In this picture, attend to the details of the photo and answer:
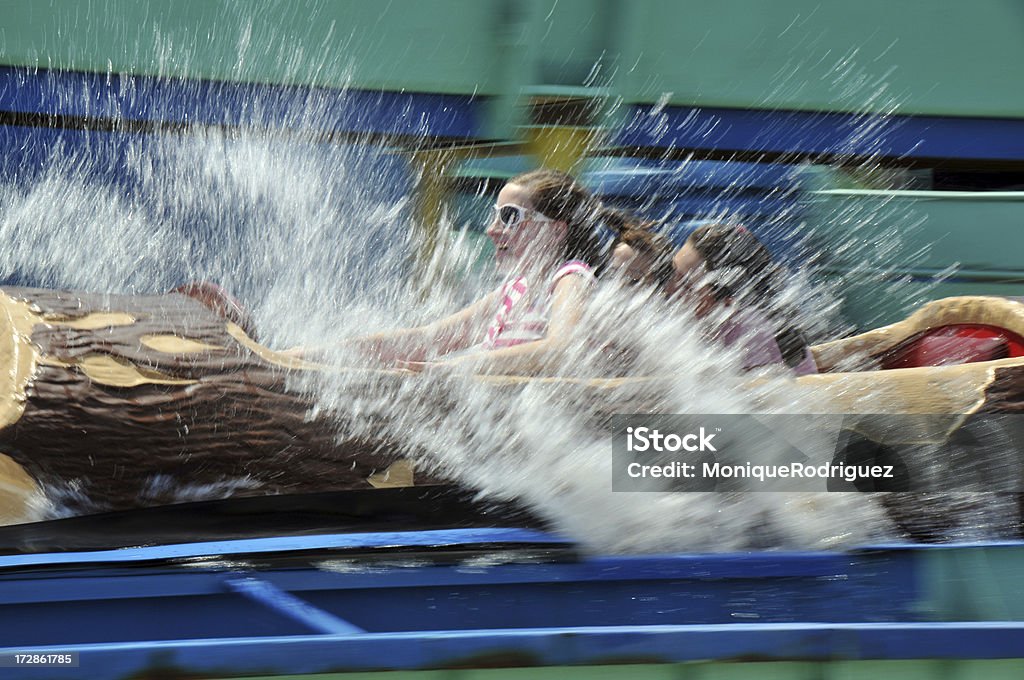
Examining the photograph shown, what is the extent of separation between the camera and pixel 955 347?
2613 mm

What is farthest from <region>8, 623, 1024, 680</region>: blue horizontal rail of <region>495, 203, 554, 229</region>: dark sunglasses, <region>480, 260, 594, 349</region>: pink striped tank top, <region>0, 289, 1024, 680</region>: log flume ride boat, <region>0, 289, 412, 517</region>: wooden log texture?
<region>495, 203, 554, 229</region>: dark sunglasses

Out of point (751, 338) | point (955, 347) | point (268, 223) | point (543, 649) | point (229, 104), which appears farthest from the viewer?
point (268, 223)

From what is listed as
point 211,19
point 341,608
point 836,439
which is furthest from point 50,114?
point 836,439

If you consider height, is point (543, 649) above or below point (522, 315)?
below

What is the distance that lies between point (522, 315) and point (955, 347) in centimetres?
110

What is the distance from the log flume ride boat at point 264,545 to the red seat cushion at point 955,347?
1.95 feet

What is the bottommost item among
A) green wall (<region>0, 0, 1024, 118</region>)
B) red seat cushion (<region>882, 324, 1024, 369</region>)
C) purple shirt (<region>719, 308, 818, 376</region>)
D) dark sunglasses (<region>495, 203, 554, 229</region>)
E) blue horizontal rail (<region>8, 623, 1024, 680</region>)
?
blue horizontal rail (<region>8, 623, 1024, 680</region>)

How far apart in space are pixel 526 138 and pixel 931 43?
4.58 feet

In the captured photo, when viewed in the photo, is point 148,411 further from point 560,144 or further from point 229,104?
point 560,144

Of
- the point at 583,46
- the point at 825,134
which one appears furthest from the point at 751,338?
the point at 825,134

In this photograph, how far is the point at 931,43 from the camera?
11.6 ft

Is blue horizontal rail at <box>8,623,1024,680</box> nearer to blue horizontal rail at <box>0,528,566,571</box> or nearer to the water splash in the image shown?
blue horizontal rail at <box>0,528,566,571</box>

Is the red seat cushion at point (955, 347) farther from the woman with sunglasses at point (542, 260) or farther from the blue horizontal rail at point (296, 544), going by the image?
the blue horizontal rail at point (296, 544)

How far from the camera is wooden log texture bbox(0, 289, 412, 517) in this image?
6.56 feet
